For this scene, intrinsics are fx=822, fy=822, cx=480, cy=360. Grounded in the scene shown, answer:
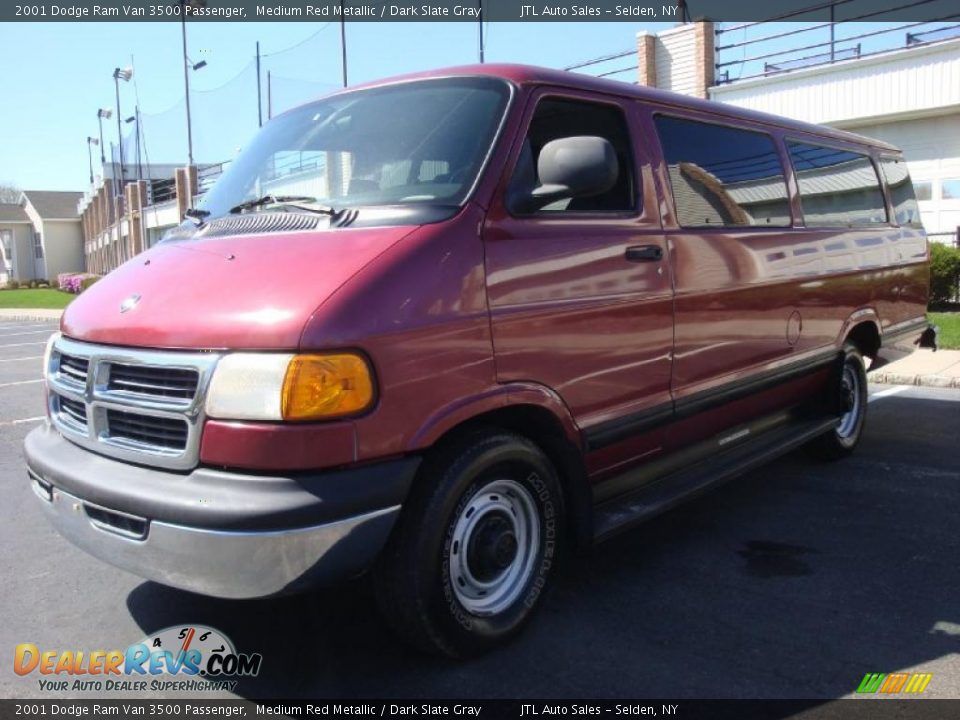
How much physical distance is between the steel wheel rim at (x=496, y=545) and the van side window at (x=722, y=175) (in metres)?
1.69

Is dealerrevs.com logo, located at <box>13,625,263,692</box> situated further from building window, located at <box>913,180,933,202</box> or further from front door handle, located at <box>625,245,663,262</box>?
building window, located at <box>913,180,933,202</box>

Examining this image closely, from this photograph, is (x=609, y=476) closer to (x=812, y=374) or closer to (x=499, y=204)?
(x=499, y=204)

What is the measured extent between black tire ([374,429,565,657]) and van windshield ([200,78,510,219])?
3.28 ft

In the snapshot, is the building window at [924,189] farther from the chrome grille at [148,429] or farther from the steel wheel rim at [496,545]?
the chrome grille at [148,429]

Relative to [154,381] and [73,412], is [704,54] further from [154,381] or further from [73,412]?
[154,381]

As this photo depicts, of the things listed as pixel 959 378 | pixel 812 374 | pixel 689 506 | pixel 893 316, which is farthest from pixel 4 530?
pixel 959 378

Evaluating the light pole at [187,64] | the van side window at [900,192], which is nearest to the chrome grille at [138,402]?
the van side window at [900,192]

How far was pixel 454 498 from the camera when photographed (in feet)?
9.47

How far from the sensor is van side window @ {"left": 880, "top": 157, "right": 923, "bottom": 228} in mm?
6715

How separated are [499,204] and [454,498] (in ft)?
3.75

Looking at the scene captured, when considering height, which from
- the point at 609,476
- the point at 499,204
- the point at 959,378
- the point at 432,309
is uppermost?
the point at 499,204

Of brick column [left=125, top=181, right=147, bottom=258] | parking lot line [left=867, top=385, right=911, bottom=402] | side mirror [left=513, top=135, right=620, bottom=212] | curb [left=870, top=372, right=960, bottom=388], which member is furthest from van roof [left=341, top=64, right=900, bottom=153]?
brick column [left=125, top=181, right=147, bottom=258]

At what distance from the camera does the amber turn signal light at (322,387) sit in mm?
2580

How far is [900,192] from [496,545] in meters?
5.55
